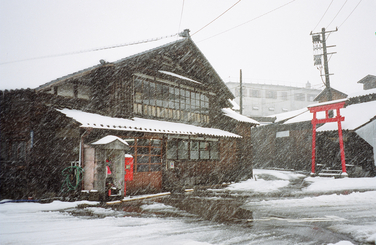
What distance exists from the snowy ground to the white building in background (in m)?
41.0

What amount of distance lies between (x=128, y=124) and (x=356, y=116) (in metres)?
17.3

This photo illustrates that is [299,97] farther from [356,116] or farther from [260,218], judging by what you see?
[260,218]

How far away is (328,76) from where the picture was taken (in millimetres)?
24047

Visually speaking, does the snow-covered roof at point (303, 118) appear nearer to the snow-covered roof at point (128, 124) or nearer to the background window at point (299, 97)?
the snow-covered roof at point (128, 124)

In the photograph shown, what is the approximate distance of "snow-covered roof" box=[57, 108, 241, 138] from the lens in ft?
34.7

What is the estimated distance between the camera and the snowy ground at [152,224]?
17.9 feet

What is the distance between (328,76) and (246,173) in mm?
11304

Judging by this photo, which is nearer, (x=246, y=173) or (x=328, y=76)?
(x=246, y=173)

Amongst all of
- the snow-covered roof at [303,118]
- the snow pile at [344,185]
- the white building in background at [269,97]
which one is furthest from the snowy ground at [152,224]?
the white building in background at [269,97]

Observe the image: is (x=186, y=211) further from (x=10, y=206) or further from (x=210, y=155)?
(x=210, y=155)

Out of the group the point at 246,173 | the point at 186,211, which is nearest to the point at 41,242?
the point at 186,211

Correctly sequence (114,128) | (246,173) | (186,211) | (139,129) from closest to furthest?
(186,211)
(114,128)
(139,129)
(246,173)

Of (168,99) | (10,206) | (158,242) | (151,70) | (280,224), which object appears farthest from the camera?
(168,99)

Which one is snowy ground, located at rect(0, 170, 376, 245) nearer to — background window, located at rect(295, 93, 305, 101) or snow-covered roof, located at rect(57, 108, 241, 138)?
snow-covered roof, located at rect(57, 108, 241, 138)
